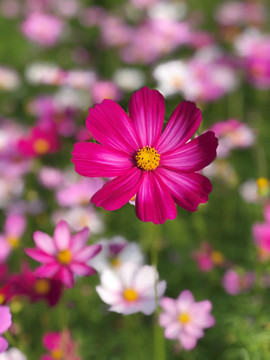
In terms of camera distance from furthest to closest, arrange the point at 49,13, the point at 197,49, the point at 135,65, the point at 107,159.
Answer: the point at 49,13 → the point at 135,65 → the point at 197,49 → the point at 107,159

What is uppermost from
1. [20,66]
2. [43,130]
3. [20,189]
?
[20,66]

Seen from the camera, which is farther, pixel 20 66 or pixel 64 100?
pixel 20 66

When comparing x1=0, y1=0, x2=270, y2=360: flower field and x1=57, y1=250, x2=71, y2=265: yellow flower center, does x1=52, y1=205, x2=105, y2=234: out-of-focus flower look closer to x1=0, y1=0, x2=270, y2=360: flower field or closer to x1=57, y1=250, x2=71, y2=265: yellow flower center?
x1=0, y1=0, x2=270, y2=360: flower field

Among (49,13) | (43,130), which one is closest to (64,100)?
(43,130)

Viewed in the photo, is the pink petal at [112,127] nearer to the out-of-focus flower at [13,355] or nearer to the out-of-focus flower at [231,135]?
the out-of-focus flower at [13,355]

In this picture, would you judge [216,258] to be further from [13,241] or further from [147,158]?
[147,158]

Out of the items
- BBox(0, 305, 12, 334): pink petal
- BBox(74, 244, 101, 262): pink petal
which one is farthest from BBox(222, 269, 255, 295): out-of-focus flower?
BBox(0, 305, 12, 334): pink petal

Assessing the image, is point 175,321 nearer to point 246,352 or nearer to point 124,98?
point 246,352
